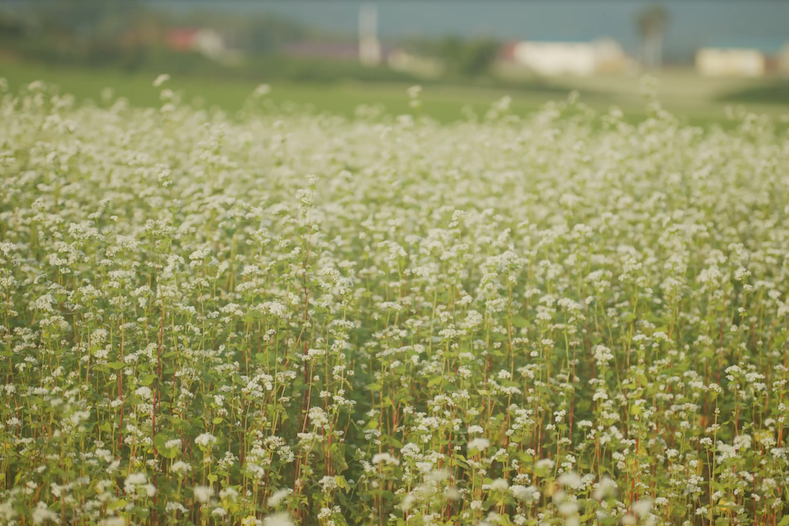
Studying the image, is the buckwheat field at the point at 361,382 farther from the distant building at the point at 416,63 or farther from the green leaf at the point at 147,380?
the distant building at the point at 416,63

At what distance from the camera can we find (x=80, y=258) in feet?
20.5

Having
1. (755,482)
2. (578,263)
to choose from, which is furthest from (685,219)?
(755,482)

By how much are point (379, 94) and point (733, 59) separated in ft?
400

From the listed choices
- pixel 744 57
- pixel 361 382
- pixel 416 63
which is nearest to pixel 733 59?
pixel 744 57

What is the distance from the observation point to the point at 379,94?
50.6 meters

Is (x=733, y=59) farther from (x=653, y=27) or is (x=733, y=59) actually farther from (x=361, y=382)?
(x=361, y=382)

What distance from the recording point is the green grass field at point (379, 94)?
126 feet

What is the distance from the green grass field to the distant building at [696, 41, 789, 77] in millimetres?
88532

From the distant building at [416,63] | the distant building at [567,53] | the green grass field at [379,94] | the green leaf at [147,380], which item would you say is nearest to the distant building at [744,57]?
the distant building at [567,53]

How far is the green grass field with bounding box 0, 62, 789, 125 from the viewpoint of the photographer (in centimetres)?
3828

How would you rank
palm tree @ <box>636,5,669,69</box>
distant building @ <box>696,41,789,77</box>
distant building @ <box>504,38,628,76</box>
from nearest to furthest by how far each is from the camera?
palm tree @ <box>636,5,669,69</box> < distant building @ <box>696,41,789,77</box> < distant building @ <box>504,38,628,76</box>

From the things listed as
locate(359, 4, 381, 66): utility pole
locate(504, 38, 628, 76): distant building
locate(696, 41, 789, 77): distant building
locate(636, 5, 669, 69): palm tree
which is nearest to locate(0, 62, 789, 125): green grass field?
locate(359, 4, 381, 66): utility pole

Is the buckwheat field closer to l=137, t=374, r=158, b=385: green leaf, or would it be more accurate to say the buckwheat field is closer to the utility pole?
l=137, t=374, r=158, b=385: green leaf

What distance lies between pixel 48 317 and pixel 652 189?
29.8 feet
